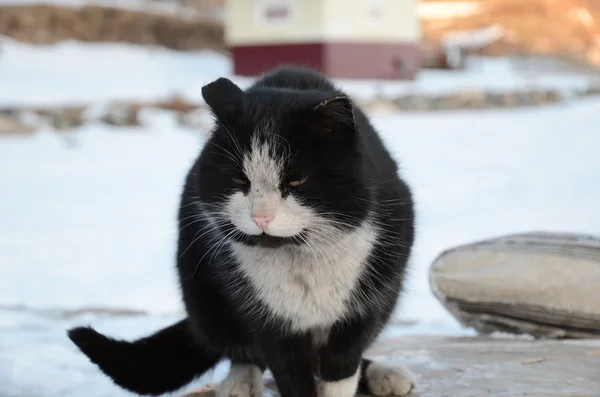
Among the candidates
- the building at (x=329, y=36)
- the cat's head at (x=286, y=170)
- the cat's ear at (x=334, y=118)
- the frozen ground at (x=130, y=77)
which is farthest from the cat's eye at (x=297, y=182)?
the building at (x=329, y=36)

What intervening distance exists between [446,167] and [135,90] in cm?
599

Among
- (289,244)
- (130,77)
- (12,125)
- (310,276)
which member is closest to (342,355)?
(310,276)

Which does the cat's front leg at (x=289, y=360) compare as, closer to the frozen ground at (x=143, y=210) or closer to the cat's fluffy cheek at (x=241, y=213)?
the cat's fluffy cheek at (x=241, y=213)

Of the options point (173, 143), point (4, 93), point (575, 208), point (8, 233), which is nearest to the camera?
point (8, 233)

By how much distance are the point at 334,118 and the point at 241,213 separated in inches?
11.0

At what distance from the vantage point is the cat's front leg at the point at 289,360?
180cm

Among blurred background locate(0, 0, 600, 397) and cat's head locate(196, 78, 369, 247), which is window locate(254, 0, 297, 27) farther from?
cat's head locate(196, 78, 369, 247)

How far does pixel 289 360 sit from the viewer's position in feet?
5.92

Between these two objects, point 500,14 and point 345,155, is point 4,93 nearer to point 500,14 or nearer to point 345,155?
point 345,155

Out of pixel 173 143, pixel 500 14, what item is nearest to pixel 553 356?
pixel 173 143

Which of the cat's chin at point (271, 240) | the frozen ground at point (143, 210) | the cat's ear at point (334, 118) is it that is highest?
the cat's ear at point (334, 118)

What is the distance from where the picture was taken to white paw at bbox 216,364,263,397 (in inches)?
81.3

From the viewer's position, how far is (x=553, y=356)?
234 cm

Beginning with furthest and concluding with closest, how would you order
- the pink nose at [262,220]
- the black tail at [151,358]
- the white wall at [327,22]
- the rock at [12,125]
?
the white wall at [327,22], the rock at [12,125], the black tail at [151,358], the pink nose at [262,220]
